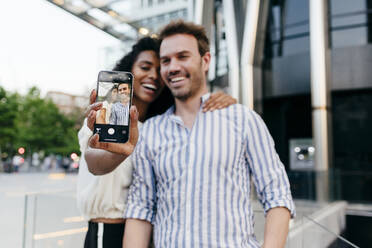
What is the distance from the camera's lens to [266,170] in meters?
1.49

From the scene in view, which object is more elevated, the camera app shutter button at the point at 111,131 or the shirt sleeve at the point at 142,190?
the camera app shutter button at the point at 111,131

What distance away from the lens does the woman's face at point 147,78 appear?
5.97 feet

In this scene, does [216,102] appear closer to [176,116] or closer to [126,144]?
[176,116]

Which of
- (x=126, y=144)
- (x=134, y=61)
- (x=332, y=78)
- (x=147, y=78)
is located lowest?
(x=126, y=144)

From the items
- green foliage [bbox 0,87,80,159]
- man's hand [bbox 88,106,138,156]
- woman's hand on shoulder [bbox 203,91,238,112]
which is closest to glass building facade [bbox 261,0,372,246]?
woman's hand on shoulder [bbox 203,91,238,112]

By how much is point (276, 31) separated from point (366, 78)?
382 cm

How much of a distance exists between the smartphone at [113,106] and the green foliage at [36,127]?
75.8 ft

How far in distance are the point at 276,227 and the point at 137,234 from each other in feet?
2.05

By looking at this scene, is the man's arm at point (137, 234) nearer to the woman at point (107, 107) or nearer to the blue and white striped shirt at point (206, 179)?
the blue and white striped shirt at point (206, 179)

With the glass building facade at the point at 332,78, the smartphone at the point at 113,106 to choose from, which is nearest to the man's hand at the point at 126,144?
the smartphone at the point at 113,106

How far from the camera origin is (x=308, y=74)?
11.8 metres

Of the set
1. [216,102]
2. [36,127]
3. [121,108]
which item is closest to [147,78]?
[216,102]

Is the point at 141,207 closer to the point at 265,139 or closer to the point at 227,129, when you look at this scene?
the point at 227,129

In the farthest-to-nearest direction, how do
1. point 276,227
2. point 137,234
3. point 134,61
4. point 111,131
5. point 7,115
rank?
point 7,115
point 134,61
point 137,234
point 276,227
point 111,131
